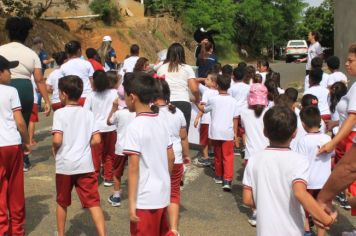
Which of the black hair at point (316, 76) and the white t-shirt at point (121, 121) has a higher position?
the black hair at point (316, 76)

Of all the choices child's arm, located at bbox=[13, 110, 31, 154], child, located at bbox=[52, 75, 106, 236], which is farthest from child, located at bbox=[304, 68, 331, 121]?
child's arm, located at bbox=[13, 110, 31, 154]

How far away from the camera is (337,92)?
22.4 feet

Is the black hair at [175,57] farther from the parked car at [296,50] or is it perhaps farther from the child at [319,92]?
the parked car at [296,50]

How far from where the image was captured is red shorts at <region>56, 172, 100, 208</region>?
483 cm

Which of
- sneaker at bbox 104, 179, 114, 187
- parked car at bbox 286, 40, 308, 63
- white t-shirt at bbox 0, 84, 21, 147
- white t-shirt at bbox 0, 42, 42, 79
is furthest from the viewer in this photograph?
parked car at bbox 286, 40, 308, 63

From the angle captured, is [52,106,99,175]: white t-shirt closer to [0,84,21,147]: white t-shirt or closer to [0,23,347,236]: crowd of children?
[0,23,347,236]: crowd of children

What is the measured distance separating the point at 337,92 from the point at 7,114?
166 inches

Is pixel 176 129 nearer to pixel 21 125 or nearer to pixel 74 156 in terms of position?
pixel 74 156

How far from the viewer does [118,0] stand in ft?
141

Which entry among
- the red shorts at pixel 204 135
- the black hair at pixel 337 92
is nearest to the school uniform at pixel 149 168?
the black hair at pixel 337 92

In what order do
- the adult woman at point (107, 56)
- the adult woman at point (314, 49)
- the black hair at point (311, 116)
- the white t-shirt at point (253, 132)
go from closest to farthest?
the black hair at point (311, 116) < the white t-shirt at point (253, 132) < the adult woman at point (107, 56) < the adult woman at point (314, 49)

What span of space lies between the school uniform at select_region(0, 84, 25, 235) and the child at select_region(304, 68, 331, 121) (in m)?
4.19

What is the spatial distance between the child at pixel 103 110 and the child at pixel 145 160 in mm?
2717

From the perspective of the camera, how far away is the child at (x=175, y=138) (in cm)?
513
